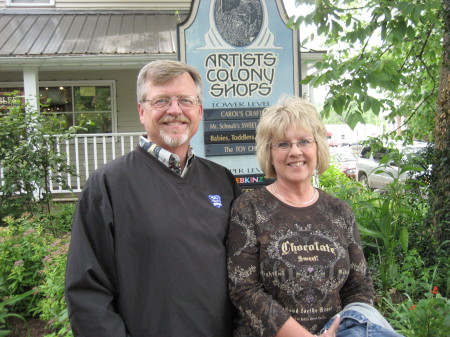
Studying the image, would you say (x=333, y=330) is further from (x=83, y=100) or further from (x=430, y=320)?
(x=83, y=100)

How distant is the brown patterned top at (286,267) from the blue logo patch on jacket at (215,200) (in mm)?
97

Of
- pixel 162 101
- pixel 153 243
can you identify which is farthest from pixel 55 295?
pixel 162 101

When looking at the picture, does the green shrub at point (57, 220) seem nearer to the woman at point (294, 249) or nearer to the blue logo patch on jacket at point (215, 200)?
the blue logo patch on jacket at point (215, 200)

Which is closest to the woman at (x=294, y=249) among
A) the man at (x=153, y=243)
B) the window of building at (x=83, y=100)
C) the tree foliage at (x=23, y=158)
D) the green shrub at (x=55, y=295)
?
the man at (x=153, y=243)

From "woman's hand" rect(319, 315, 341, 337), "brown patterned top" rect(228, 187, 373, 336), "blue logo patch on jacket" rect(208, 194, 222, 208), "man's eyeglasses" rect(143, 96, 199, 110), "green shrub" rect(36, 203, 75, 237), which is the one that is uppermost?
"man's eyeglasses" rect(143, 96, 199, 110)

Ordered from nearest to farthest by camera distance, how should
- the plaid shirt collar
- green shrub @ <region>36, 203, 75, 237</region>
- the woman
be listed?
1. the woman
2. the plaid shirt collar
3. green shrub @ <region>36, 203, 75, 237</region>

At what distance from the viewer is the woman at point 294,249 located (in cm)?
185

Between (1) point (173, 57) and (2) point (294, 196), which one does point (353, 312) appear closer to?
(2) point (294, 196)

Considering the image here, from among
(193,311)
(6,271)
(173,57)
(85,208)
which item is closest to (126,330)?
(193,311)

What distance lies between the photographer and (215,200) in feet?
6.73

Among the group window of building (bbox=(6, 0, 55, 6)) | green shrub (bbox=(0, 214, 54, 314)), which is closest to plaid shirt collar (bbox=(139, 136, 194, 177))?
green shrub (bbox=(0, 214, 54, 314))

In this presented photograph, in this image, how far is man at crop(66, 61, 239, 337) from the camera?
1.70m

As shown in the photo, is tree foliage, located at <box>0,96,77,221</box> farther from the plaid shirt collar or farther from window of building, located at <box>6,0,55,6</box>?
window of building, located at <box>6,0,55,6</box>

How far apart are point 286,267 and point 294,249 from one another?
88 mm
